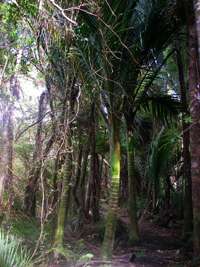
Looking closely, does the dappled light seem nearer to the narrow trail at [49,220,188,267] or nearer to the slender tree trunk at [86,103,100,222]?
the narrow trail at [49,220,188,267]

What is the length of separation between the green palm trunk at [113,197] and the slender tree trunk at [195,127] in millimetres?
1087

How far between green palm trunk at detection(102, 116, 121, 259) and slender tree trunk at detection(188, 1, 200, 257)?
1.09m

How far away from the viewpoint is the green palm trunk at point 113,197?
4512 mm

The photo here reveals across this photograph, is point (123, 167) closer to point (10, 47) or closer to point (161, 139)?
point (161, 139)

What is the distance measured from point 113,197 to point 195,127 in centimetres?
163

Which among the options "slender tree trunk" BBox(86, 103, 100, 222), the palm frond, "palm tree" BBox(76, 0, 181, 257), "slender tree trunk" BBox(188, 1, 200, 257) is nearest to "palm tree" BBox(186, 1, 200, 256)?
"slender tree trunk" BBox(188, 1, 200, 257)

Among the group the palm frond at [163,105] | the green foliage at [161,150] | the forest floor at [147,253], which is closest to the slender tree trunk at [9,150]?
the forest floor at [147,253]

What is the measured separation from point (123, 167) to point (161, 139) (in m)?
5.39

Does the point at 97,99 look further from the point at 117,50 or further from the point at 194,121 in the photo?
the point at 194,121

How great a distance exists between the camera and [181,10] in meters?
5.50

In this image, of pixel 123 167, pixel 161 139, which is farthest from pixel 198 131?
pixel 123 167

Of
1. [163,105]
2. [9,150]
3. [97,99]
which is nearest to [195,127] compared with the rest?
[163,105]

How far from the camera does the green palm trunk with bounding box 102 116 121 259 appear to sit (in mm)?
4512

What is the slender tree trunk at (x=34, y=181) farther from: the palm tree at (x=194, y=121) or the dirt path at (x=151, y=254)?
the palm tree at (x=194, y=121)
